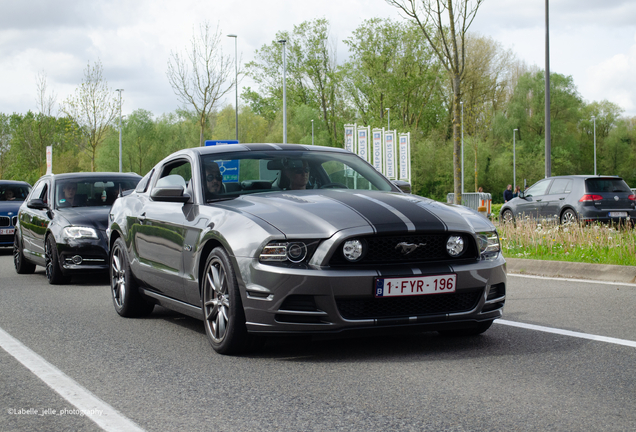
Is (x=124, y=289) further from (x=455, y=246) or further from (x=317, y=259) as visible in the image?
(x=455, y=246)

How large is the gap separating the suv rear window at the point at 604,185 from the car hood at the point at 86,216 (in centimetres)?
1209

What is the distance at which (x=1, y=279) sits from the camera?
11.7m

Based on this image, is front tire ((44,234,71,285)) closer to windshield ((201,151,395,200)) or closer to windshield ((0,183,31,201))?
windshield ((201,151,395,200))

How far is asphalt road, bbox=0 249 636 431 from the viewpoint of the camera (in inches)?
150

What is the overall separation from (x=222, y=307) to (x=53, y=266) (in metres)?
6.24

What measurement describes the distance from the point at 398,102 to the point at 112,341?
2285 inches

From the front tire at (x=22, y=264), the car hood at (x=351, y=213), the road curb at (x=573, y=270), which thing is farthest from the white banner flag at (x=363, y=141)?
the car hood at (x=351, y=213)

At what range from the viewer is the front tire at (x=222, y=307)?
522 centimetres

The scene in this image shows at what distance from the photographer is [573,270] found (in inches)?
411

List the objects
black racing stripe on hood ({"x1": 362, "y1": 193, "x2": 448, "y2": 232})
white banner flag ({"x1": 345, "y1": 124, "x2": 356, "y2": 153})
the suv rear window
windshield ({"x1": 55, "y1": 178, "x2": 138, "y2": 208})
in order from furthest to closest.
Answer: white banner flag ({"x1": 345, "y1": 124, "x2": 356, "y2": 153})
the suv rear window
windshield ({"x1": 55, "y1": 178, "x2": 138, "y2": 208})
black racing stripe on hood ({"x1": 362, "y1": 193, "x2": 448, "y2": 232})

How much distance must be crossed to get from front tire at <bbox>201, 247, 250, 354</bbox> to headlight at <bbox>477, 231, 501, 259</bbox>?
5.62 feet

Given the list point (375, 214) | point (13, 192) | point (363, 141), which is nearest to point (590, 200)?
point (13, 192)

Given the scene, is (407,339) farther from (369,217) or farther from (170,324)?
(170,324)

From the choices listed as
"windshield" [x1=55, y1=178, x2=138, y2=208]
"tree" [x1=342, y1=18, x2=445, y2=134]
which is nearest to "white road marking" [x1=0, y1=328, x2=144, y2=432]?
"windshield" [x1=55, y1=178, x2=138, y2=208]
